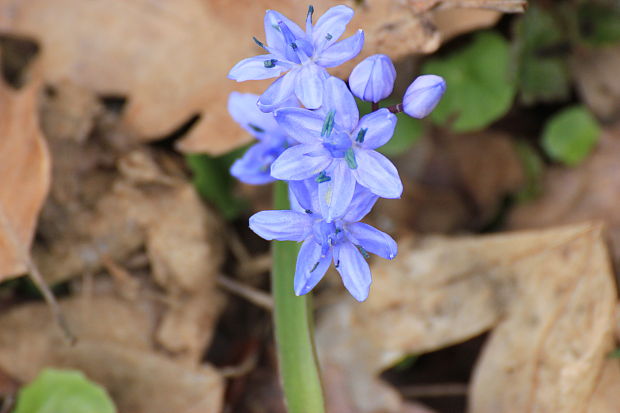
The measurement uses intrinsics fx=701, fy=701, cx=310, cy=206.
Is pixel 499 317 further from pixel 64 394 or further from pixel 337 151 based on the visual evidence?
pixel 64 394

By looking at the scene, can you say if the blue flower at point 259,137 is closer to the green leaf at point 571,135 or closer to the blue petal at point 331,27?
the blue petal at point 331,27

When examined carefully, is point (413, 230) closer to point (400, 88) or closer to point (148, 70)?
point (400, 88)

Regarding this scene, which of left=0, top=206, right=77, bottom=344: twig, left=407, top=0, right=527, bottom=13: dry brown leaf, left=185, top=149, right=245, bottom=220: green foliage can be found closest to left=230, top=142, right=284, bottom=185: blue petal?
left=185, top=149, right=245, bottom=220: green foliage

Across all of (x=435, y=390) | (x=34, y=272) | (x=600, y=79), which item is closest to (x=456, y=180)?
(x=600, y=79)

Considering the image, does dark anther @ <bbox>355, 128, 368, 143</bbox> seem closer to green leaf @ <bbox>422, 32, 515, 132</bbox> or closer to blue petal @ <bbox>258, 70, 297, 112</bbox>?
blue petal @ <bbox>258, 70, 297, 112</bbox>

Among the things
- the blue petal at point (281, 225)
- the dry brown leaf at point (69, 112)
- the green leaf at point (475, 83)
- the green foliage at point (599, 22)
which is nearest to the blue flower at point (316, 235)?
the blue petal at point (281, 225)

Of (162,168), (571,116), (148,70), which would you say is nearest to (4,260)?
(162,168)
